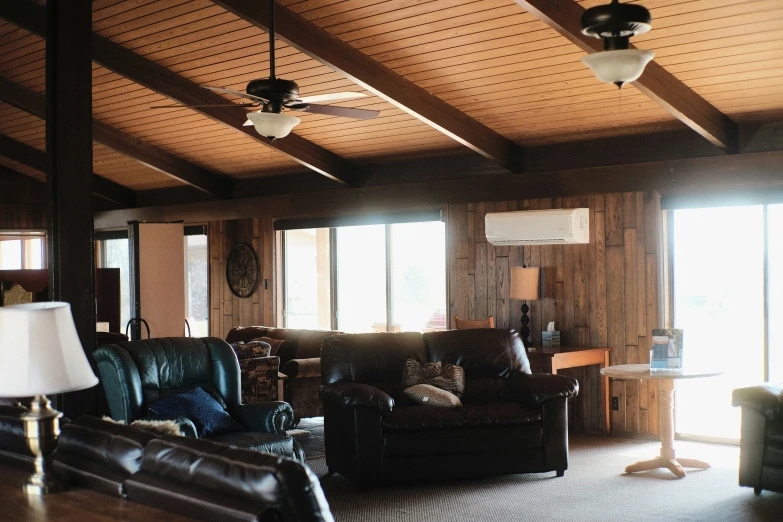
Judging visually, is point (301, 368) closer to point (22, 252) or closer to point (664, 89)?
point (664, 89)

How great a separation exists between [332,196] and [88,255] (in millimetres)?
4155

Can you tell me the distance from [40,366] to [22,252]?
1094cm

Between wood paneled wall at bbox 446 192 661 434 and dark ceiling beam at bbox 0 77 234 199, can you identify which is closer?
wood paneled wall at bbox 446 192 661 434

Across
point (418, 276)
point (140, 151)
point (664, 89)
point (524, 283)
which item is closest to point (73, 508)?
point (664, 89)

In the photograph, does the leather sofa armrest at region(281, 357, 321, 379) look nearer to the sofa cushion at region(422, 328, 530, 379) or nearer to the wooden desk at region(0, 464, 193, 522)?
the sofa cushion at region(422, 328, 530, 379)

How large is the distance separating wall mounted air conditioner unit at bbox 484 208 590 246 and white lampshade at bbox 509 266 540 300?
0.26 metres

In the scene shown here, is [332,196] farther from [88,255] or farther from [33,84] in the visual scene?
[88,255]

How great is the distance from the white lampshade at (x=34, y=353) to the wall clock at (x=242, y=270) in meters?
7.59

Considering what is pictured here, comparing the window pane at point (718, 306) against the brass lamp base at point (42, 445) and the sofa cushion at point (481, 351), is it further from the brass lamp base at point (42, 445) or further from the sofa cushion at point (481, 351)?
the brass lamp base at point (42, 445)

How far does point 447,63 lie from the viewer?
660 centimetres

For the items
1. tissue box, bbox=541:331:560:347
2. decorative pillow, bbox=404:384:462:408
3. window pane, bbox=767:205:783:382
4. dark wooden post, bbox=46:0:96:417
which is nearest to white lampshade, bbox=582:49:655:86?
decorative pillow, bbox=404:384:462:408

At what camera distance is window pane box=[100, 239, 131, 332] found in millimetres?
12758

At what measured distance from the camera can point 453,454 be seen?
5.73 m

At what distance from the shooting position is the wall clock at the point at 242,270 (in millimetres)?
10820
